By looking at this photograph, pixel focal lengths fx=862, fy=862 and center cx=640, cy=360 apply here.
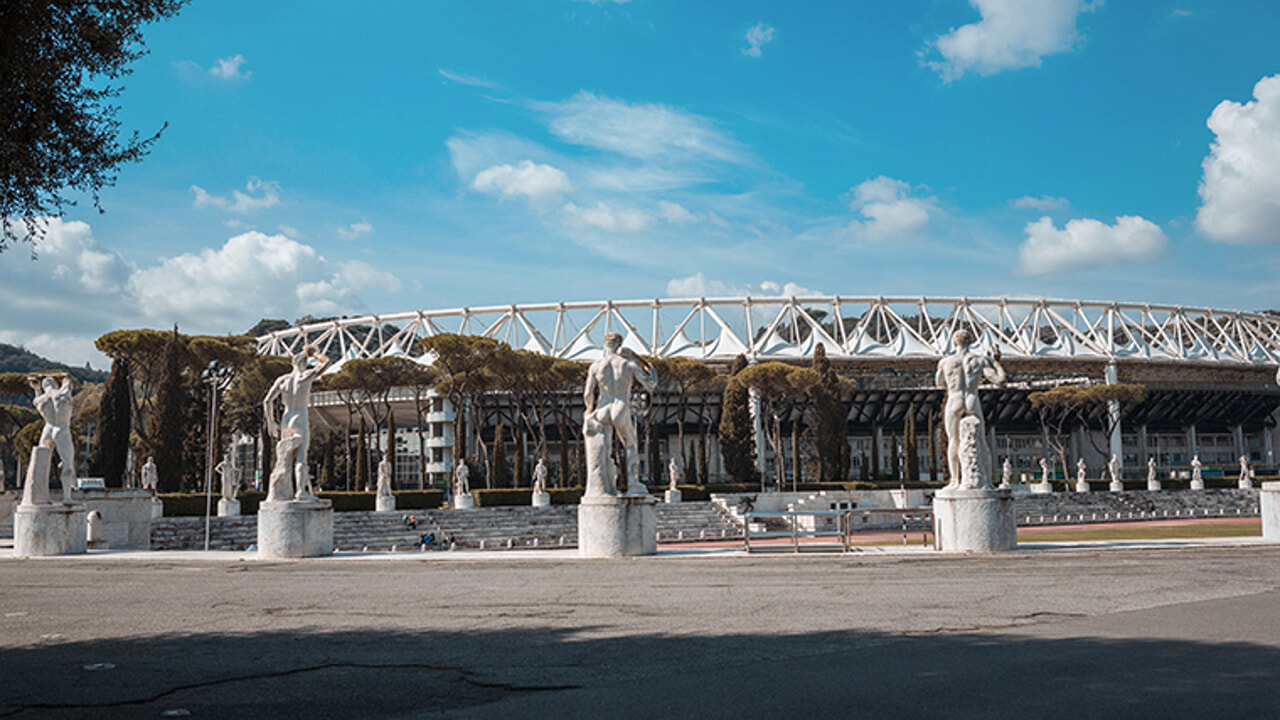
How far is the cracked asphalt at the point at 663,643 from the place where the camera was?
449cm

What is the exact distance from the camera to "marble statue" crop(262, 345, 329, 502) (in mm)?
15141

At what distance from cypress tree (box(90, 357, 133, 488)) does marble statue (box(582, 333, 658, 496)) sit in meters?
36.8

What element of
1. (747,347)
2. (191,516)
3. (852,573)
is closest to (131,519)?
(191,516)

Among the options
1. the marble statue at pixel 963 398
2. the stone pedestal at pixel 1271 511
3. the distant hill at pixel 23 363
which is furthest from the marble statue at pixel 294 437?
the distant hill at pixel 23 363

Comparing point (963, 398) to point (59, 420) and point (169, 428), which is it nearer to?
point (59, 420)

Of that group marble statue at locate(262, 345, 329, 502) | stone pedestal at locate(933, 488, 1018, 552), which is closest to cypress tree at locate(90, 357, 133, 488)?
marble statue at locate(262, 345, 329, 502)

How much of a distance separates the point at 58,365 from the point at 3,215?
7200 inches

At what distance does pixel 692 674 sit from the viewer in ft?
16.8

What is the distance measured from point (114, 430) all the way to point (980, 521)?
42.8m

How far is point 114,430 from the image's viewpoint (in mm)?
42562

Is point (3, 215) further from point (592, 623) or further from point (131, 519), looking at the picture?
point (131, 519)

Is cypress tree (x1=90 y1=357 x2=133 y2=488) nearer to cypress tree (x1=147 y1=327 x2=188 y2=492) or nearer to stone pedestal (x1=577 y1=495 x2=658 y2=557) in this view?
cypress tree (x1=147 y1=327 x2=188 y2=492)

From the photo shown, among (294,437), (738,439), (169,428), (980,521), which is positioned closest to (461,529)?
(169,428)

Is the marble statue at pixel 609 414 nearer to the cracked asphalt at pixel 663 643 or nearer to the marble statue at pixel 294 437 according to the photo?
the cracked asphalt at pixel 663 643
